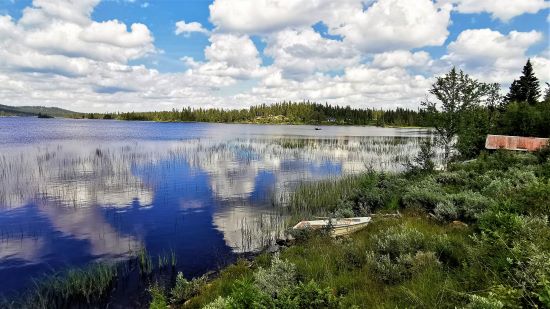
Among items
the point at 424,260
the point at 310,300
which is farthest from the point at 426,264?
the point at 310,300

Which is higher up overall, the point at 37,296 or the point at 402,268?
the point at 402,268

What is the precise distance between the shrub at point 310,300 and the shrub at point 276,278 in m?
1.87

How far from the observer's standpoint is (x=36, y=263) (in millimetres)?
12695

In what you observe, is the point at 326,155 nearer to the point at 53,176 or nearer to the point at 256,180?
the point at 256,180

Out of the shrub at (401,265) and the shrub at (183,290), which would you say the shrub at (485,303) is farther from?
the shrub at (183,290)

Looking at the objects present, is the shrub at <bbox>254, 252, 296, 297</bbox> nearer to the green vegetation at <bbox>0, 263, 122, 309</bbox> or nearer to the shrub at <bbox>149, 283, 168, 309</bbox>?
the shrub at <bbox>149, 283, 168, 309</bbox>

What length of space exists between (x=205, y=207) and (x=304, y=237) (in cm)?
874

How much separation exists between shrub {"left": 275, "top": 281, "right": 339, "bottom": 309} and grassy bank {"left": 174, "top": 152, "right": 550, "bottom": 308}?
0.05 feet

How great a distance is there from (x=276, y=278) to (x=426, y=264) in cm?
312

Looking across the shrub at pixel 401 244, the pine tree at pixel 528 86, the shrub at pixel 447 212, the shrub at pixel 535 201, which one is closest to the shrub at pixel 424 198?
the shrub at pixel 447 212

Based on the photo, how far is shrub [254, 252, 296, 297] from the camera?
271 inches

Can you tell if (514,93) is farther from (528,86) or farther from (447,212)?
(447,212)

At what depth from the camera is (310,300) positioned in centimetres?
479

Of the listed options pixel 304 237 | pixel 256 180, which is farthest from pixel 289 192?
pixel 304 237
